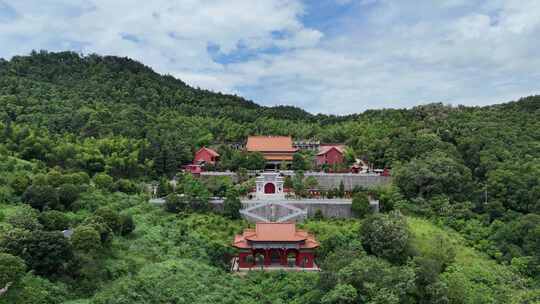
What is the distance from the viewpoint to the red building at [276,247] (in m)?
20.2

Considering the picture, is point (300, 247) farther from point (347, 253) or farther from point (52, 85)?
point (52, 85)

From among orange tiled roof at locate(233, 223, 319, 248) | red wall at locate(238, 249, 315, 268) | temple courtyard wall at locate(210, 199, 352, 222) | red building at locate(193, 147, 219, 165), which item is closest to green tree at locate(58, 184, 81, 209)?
temple courtyard wall at locate(210, 199, 352, 222)

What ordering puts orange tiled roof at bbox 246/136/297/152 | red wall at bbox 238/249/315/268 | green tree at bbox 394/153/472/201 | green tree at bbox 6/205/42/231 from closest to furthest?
green tree at bbox 6/205/42/231 → red wall at bbox 238/249/315/268 → green tree at bbox 394/153/472/201 → orange tiled roof at bbox 246/136/297/152

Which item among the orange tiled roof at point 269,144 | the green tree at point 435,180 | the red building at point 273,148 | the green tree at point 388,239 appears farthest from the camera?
the orange tiled roof at point 269,144

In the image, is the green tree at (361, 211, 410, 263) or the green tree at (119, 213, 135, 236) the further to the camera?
the green tree at (119, 213, 135, 236)

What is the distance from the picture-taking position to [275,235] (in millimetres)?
20375

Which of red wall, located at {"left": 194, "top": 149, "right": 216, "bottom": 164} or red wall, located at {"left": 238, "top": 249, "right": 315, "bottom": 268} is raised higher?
red wall, located at {"left": 194, "top": 149, "right": 216, "bottom": 164}

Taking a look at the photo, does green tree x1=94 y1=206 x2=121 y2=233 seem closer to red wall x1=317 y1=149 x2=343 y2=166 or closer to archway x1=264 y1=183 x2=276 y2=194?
archway x1=264 y1=183 x2=276 y2=194

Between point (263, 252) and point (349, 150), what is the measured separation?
50.8ft

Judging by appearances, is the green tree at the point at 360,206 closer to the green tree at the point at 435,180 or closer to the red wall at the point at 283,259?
the green tree at the point at 435,180

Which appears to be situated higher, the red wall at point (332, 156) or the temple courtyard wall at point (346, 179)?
the red wall at point (332, 156)

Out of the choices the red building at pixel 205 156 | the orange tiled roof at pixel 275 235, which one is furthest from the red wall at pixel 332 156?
the orange tiled roof at pixel 275 235

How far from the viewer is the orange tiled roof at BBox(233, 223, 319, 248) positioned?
2014cm

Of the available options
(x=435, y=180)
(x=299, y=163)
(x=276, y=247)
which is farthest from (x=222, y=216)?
(x=435, y=180)
